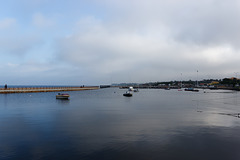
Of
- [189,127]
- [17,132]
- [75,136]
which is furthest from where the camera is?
[189,127]

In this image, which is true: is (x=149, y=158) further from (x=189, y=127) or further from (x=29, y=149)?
(x=189, y=127)

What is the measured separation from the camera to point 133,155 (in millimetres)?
15836

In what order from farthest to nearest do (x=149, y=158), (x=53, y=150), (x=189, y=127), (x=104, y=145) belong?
(x=189, y=127)
(x=104, y=145)
(x=53, y=150)
(x=149, y=158)

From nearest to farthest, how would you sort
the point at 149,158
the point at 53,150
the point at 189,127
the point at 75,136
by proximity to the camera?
the point at 149,158 < the point at 53,150 < the point at 75,136 < the point at 189,127

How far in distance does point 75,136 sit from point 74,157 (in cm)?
621

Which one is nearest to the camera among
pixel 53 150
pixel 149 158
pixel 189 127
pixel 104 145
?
pixel 149 158

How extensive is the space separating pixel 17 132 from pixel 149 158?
698 inches

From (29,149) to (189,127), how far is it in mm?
20757

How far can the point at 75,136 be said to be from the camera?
850 inches

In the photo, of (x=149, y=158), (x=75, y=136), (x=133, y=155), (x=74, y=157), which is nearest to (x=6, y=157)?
A: (x=74, y=157)

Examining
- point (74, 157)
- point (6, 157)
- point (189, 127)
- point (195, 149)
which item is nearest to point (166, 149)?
point (195, 149)

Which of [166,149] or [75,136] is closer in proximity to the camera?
[166,149]

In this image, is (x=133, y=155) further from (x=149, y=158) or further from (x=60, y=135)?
A: (x=60, y=135)

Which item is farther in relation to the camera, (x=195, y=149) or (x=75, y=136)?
(x=75, y=136)
